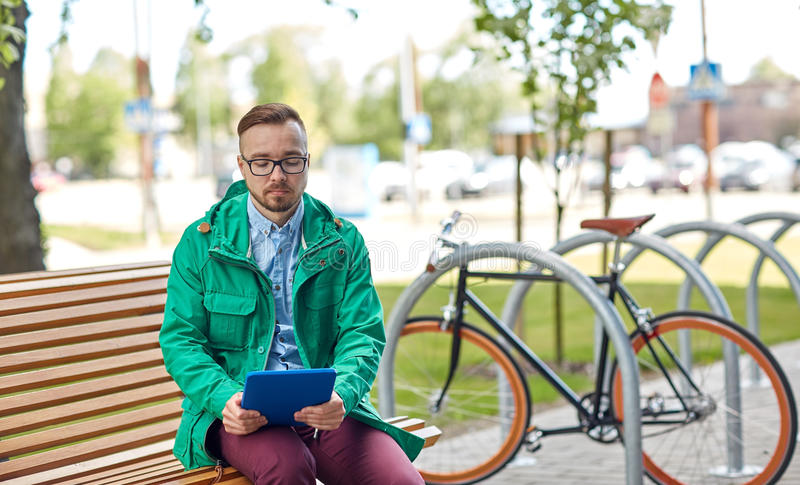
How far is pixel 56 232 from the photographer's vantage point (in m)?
23.2

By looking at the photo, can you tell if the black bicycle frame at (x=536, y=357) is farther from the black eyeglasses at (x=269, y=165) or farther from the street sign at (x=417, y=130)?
the street sign at (x=417, y=130)

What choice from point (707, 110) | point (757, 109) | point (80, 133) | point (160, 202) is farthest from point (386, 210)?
point (757, 109)

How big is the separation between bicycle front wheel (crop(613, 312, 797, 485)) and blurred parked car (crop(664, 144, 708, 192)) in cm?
2792

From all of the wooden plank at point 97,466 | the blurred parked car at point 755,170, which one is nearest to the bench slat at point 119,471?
the wooden plank at point 97,466

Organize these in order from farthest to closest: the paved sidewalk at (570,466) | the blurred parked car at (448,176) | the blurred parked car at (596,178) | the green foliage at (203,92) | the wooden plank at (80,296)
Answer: the green foliage at (203,92) < the blurred parked car at (448,176) < the blurred parked car at (596,178) < the paved sidewalk at (570,466) < the wooden plank at (80,296)

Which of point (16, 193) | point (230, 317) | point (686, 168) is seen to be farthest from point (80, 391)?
point (686, 168)

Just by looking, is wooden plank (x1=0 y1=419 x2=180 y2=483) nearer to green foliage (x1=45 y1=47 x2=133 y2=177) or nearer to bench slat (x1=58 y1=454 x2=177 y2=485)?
bench slat (x1=58 y1=454 x2=177 y2=485)

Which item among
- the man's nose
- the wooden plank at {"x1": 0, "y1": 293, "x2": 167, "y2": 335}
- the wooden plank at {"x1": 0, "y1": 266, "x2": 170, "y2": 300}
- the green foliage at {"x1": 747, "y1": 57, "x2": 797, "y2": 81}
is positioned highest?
the green foliage at {"x1": 747, "y1": 57, "x2": 797, "y2": 81}

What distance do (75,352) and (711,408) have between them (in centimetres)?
255

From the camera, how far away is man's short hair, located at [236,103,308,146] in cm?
280

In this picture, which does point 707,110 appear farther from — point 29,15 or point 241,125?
point 241,125

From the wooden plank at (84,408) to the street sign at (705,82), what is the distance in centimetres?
1342

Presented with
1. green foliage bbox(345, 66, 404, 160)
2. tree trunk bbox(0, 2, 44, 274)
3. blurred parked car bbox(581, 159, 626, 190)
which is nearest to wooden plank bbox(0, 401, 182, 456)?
tree trunk bbox(0, 2, 44, 274)

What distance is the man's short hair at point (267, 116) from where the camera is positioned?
2801 mm
